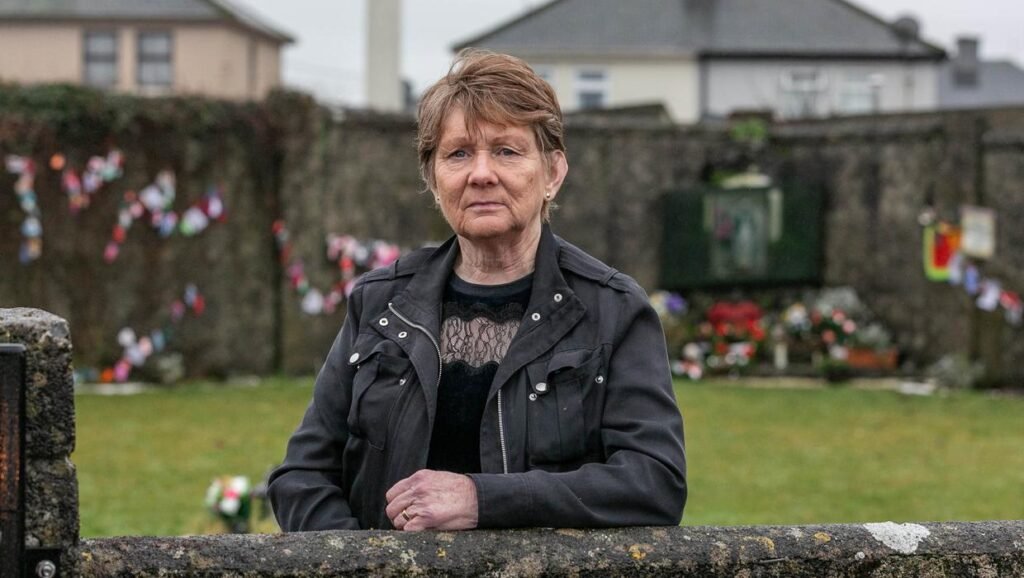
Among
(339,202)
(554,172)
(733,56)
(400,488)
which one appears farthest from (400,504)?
(733,56)

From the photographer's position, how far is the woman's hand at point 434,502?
105 inches

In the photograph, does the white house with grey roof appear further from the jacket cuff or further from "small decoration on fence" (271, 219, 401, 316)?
the jacket cuff

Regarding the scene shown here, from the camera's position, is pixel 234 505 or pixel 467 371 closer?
pixel 467 371

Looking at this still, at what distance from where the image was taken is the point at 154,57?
1503 inches

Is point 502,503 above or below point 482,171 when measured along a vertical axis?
below

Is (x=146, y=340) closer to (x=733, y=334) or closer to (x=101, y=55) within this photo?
(x=733, y=334)

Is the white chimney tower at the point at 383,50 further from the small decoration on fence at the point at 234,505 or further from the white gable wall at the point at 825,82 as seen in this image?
the white gable wall at the point at 825,82

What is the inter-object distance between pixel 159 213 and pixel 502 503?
13550 mm

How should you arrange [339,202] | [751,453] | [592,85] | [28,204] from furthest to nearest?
[592,85] → [339,202] → [28,204] → [751,453]

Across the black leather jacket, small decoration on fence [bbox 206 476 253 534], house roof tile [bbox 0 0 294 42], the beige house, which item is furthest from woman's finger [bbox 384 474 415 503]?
house roof tile [bbox 0 0 294 42]

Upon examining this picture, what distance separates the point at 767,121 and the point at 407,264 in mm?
15193

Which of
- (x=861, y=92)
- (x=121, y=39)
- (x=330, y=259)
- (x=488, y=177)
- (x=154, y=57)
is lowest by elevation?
(x=330, y=259)

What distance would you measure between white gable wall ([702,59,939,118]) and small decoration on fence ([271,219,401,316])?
25677 millimetres

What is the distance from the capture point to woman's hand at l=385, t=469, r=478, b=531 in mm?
2664
